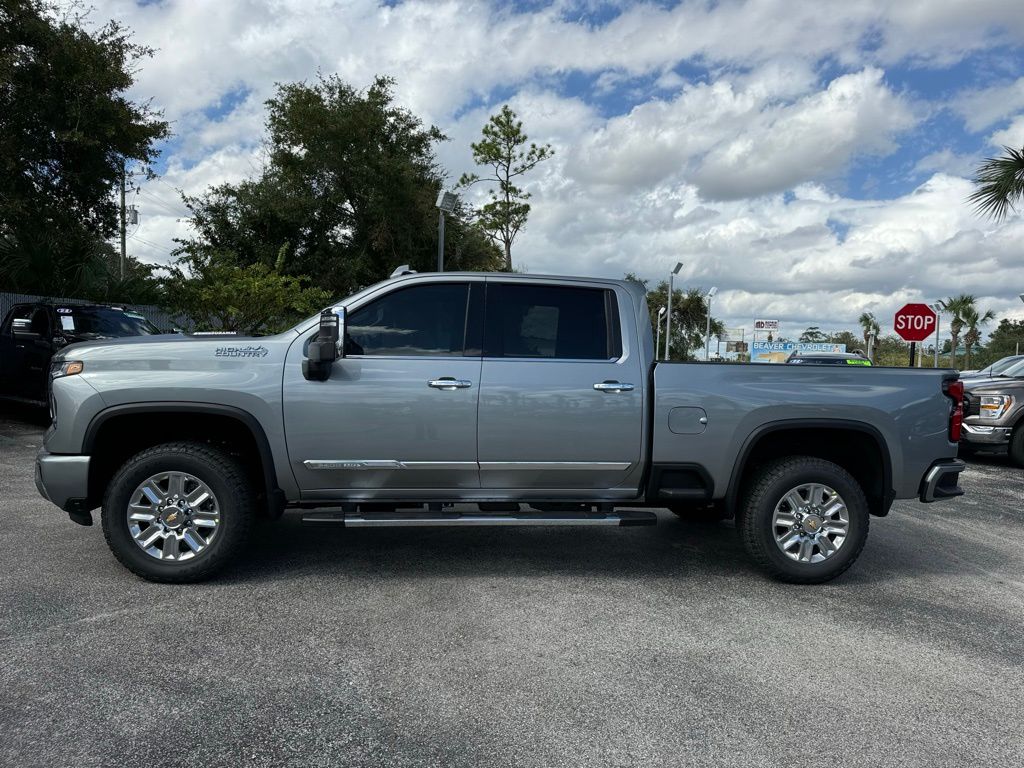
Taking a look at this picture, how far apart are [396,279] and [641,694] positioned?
2.89 m

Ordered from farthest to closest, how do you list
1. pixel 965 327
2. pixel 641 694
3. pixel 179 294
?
pixel 965 327
pixel 179 294
pixel 641 694

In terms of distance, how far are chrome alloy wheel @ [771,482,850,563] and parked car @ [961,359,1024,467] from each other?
6.84 metres

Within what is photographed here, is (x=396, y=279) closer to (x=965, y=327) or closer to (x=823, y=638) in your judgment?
(x=823, y=638)

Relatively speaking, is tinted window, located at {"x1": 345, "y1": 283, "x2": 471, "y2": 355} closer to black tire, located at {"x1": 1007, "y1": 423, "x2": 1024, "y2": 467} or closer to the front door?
the front door

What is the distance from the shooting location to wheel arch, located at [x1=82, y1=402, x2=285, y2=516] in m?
4.63

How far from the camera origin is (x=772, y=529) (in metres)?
4.95

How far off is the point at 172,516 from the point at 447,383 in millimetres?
1831

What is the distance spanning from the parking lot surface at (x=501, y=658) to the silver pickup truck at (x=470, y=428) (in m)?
0.44

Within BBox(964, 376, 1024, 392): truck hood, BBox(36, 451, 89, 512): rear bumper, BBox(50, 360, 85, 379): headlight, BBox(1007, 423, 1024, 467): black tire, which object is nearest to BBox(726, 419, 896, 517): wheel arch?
BBox(36, 451, 89, 512): rear bumper

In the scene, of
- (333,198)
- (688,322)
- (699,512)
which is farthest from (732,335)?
(699,512)

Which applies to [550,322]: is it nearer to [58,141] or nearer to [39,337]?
[39,337]

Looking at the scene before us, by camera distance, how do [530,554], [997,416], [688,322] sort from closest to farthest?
[530,554], [997,416], [688,322]

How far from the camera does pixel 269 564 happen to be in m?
5.19

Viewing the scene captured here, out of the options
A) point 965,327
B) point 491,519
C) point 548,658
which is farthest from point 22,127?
point 965,327
